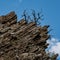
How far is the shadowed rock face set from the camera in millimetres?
42281

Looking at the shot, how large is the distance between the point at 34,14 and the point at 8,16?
8454 millimetres

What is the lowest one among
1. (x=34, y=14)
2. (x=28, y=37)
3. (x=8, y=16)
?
(x=28, y=37)

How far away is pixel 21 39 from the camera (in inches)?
1737

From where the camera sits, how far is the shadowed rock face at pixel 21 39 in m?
42.3

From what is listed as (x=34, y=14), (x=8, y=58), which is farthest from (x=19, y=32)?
(x=34, y=14)

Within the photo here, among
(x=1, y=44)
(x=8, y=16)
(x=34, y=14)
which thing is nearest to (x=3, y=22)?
(x=8, y=16)

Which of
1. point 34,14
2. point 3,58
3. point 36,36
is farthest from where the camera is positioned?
point 34,14

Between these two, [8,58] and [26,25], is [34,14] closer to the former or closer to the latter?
[26,25]

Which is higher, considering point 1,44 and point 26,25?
point 26,25

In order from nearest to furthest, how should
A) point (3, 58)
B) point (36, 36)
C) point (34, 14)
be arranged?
point (3, 58), point (36, 36), point (34, 14)

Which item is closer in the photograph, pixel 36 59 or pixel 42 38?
pixel 36 59

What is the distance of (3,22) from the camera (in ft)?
149

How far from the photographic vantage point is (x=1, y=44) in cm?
4259

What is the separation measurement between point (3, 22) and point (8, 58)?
514 centimetres
